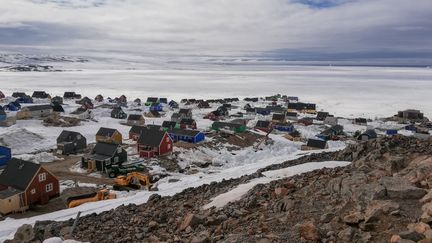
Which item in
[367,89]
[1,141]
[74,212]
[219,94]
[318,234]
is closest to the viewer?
[318,234]

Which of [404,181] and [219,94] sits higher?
[404,181]

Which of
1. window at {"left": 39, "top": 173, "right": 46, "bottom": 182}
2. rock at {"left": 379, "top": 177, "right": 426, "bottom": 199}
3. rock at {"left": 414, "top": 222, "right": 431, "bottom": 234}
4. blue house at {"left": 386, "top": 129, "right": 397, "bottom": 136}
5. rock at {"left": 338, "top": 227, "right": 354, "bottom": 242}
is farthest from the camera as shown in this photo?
blue house at {"left": 386, "top": 129, "right": 397, "bottom": 136}

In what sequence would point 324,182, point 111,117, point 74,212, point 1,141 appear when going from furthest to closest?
point 111,117 < point 1,141 < point 74,212 < point 324,182

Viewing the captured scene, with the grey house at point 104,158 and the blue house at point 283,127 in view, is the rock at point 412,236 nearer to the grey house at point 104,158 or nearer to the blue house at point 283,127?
the grey house at point 104,158

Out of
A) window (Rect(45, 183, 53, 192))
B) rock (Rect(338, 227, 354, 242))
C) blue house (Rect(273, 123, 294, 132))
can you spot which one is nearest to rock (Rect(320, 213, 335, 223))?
rock (Rect(338, 227, 354, 242))

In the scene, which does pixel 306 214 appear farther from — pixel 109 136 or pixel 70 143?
pixel 109 136

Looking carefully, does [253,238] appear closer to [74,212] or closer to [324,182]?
[324,182]

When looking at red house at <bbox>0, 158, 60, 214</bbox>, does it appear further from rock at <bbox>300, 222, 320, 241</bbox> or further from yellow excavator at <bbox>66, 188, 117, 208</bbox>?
rock at <bbox>300, 222, 320, 241</bbox>

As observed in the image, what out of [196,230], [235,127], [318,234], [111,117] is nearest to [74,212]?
[196,230]
